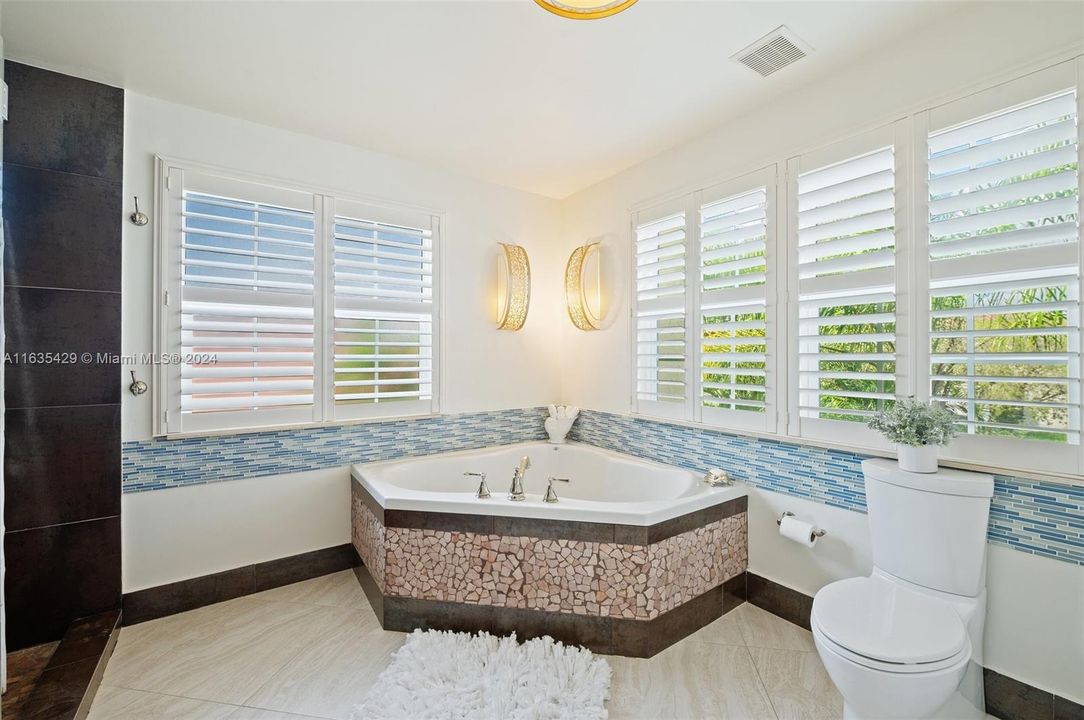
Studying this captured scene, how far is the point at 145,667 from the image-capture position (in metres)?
2.02

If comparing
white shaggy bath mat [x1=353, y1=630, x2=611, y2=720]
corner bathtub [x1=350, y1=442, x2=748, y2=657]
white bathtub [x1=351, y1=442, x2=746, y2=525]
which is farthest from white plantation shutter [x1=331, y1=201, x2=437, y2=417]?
white shaggy bath mat [x1=353, y1=630, x2=611, y2=720]

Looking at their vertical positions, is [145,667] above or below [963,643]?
below

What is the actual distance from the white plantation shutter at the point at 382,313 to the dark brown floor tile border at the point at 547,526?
0.86 metres

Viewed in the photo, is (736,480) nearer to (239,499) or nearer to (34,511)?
(239,499)

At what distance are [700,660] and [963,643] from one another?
93cm

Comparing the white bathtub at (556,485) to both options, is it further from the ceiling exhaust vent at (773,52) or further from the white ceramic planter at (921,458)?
the ceiling exhaust vent at (773,52)

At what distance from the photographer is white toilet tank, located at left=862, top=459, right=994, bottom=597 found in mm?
1701

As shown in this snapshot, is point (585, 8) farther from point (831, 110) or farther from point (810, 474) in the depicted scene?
point (810, 474)

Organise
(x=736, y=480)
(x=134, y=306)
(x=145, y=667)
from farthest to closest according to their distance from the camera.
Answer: (x=736, y=480)
(x=134, y=306)
(x=145, y=667)

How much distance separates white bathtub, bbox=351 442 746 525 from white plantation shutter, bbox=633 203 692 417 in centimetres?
42

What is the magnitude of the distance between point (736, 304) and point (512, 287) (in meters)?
1.49

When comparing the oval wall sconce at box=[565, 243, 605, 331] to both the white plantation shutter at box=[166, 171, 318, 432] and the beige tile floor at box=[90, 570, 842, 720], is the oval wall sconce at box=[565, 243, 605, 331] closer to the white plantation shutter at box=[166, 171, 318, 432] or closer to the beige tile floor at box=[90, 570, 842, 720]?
the white plantation shutter at box=[166, 171, 318, 432]

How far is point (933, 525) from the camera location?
176 cm

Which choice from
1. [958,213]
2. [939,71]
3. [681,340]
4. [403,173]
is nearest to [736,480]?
[681,340]
